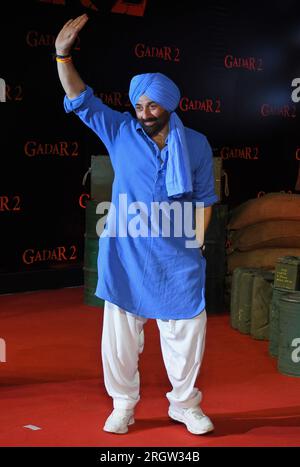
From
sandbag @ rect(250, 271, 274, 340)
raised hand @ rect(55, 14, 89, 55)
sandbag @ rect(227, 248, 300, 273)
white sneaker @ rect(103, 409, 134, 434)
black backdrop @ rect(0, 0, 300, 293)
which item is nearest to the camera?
raised hand @ rect(55, 14, 89, 55)

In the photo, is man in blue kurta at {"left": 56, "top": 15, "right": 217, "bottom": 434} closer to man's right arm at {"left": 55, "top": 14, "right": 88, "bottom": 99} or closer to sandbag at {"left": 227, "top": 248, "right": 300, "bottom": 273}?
man's right arm at {"left": 55, "top": 14, "right": 88, "bottom": 99}

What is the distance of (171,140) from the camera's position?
3.45 meters

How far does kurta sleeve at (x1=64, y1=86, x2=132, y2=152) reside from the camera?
347 cm

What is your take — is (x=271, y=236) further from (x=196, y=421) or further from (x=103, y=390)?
(x=196, y=421)

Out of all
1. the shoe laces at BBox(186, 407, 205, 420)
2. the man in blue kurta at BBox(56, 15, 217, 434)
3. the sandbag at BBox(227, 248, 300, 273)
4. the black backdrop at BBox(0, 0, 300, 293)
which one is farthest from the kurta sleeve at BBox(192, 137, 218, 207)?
the black backdrop at BBox(0, 0, 300, 293)

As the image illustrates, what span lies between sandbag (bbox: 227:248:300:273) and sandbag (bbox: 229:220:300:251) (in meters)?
0.05

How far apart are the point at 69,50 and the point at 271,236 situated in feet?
10.8

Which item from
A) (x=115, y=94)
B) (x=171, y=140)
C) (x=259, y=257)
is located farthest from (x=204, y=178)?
(x=115, y=94)

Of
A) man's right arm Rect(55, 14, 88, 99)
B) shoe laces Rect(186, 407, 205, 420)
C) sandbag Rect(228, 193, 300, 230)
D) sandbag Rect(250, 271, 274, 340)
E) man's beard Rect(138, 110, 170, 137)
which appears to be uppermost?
man's right arm Rect(55, 14, 88, 99)

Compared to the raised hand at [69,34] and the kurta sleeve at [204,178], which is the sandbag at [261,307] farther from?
the raised hand at [69,34]

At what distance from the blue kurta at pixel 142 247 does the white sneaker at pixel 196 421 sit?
1.54ft

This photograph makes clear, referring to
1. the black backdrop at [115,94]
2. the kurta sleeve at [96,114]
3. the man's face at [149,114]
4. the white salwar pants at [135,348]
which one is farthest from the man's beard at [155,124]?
the black backdrop at [115,94]
